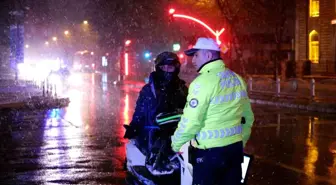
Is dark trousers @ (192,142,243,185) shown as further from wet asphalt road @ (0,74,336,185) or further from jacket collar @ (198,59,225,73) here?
wet asphalt road @ (0,74,336,185)

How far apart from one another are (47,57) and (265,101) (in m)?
89.9

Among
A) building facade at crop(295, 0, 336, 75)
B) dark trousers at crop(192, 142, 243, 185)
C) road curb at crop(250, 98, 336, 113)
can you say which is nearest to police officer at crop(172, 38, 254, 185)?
dark trousers at crop(192, 142, 243, 185)

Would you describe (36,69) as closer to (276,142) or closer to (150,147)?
(276,142)

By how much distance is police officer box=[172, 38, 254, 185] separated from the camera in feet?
12.3

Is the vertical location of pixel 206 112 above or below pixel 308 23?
below

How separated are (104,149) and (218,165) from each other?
6.89m

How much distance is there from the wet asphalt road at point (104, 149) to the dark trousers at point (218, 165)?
3.55 meters

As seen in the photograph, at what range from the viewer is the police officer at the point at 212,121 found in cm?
374

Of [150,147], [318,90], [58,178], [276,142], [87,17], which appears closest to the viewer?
[150,147]

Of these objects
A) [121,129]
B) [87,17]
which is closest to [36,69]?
[87,17]

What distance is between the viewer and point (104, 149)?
1049cm

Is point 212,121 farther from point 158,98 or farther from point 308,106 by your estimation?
point 308,106

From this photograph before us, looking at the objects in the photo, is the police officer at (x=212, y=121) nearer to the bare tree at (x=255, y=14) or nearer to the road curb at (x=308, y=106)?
the road curb at (x=308, y=106)

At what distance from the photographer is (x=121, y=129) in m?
13.8
